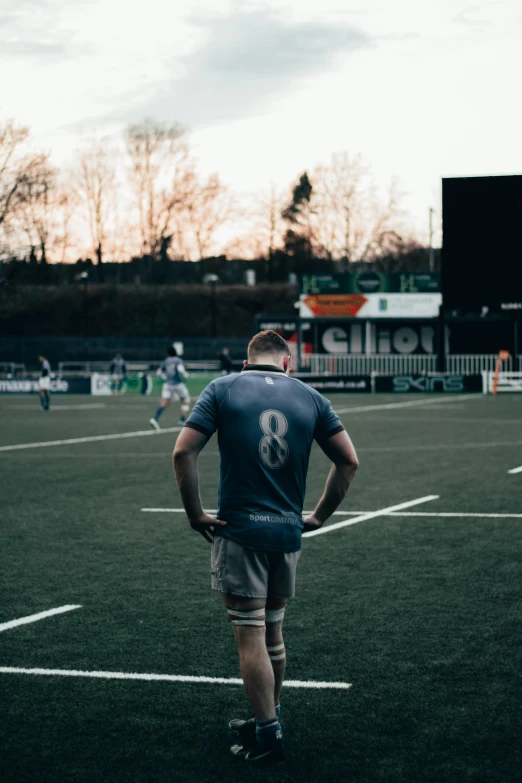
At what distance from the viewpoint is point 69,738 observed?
196 inches

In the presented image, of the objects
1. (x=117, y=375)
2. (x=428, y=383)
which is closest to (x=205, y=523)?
(x=428, y=383)

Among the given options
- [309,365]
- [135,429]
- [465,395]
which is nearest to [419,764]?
[135,429]

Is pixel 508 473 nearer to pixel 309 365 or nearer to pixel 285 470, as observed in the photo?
pixel 285 470

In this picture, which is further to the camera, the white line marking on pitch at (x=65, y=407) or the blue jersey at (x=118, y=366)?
the blue jersey at (x=118, y=366)

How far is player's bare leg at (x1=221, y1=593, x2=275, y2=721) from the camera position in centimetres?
463

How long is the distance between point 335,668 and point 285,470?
184 centimetres

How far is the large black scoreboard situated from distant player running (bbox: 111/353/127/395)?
29164 mm

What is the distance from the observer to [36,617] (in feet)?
24.0

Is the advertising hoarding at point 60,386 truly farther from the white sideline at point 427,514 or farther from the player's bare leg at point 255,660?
the player's bare leg at point 255,660

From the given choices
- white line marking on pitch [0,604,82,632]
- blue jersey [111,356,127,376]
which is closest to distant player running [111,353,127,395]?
blue jersey [111,356,127,376]

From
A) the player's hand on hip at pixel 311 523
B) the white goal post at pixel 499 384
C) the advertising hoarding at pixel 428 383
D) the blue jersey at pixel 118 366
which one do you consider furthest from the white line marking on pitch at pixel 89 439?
the white goal post at pixel 499 384

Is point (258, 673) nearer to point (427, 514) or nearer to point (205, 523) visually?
point (205, 523)

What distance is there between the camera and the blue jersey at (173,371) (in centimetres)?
2650

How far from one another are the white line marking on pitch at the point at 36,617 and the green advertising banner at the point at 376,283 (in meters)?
45.4
